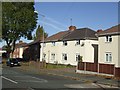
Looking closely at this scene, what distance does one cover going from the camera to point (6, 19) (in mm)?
65938

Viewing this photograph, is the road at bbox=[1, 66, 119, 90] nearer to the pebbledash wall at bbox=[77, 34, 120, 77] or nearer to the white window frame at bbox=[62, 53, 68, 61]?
the pebbledash wall at bbox=[77, 34, 120, 77]

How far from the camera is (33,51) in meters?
79.2

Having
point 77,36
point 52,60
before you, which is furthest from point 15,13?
point 77,36

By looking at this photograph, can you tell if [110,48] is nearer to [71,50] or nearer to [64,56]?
[71,50]

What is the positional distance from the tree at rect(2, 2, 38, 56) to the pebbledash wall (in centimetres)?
2818

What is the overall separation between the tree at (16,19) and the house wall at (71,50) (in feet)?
22.1

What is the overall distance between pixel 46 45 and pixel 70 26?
6.65 m

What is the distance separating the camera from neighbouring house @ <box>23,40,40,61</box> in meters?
75.8

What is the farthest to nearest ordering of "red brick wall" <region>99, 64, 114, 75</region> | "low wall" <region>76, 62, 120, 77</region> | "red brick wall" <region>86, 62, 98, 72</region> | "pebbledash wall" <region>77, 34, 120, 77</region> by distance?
"red brick wall" <region>86, 62, 98, 72</region>, "pebbledash wall" <region>77, 34, 120, 77</region>, "red brick wall" <region>99, 64, 114, 75</region>, "low wall" <region>76, 62, 120, 77</region>

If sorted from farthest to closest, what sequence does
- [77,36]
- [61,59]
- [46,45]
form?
[46,45] → [61,59] → [77,36]

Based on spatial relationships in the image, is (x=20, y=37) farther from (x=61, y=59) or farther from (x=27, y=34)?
(x=61, y=59)

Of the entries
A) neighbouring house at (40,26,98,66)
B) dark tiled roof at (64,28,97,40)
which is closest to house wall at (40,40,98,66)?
neighbouring house at (40,26,98,66)

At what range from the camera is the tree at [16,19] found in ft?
214

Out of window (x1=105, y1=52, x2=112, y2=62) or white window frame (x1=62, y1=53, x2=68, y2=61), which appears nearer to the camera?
window (x1=105, y1=52, x2=112, y2=62)
